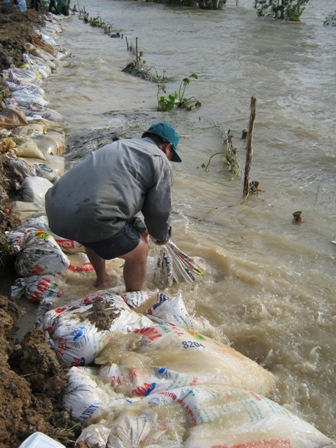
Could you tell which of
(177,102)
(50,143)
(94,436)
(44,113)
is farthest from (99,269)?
(177,102)

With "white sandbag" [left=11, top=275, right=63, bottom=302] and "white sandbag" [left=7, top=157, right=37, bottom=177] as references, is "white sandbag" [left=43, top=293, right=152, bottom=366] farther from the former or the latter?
"white sandbag" [left=7, top=157, right=37, bottom=177]

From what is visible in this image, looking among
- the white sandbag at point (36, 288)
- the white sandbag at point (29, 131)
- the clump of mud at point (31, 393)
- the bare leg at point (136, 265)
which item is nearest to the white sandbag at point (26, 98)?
the white sandbag at point (29, 131)

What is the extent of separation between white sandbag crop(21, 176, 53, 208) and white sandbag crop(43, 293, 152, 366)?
66.4 inches

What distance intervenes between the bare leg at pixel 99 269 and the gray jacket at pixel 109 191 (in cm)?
44

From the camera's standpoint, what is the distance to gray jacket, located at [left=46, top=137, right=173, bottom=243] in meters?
2.44

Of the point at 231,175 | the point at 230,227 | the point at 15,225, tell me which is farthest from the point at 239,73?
the point at 15,225

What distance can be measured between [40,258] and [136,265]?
0.72 m

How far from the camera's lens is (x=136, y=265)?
2814 mm

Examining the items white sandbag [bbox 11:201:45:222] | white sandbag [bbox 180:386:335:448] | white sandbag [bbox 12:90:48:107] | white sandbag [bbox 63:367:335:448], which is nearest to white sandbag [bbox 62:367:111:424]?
white sandbag [bbox 63:367:335:448]

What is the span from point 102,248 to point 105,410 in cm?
101

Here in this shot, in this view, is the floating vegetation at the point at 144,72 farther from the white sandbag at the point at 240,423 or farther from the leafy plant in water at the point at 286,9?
the leafy plant in water at the point at 286,9

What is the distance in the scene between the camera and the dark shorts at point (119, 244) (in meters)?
2.61

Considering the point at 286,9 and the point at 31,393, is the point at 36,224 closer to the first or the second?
the point at 31,393

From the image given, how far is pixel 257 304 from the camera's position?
3170 millimetres
